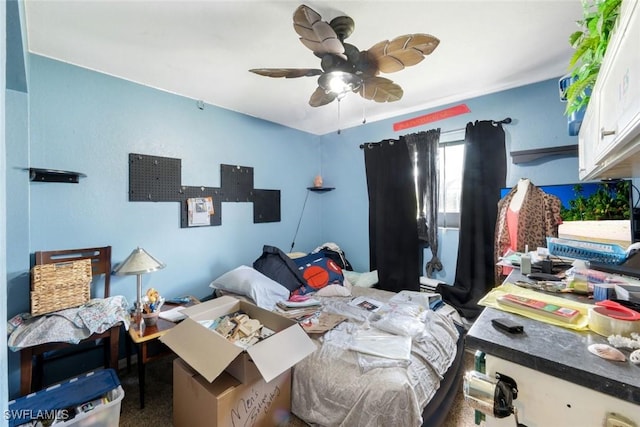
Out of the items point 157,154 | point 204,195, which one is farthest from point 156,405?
point 157,154

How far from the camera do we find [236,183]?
2928 millimetres

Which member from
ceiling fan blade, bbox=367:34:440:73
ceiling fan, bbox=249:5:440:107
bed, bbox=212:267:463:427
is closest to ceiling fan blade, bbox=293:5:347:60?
ceiling fan, bbox=249:5:440:107

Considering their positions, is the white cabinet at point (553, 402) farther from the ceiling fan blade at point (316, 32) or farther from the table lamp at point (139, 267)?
the table lamp at point (139, 267)

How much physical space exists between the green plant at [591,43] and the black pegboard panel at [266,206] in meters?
2.75

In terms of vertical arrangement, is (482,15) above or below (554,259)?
above

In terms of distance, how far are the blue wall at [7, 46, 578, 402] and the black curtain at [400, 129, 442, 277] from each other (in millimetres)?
134

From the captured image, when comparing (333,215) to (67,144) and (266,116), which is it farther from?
(67,144)

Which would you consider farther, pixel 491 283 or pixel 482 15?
pixel 491 283

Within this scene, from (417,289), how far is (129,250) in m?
2.86

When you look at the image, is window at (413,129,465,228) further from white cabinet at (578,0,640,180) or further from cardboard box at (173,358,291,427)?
cardboard box at (173,358,291,427)

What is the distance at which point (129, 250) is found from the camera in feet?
7.18

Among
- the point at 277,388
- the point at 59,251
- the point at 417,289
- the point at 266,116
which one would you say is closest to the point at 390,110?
the point at 266,116

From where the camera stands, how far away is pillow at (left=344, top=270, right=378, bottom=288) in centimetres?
298

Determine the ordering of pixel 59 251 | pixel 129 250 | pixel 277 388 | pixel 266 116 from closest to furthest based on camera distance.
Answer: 1. pixel 277 388
2. pixel 59 251
3. pixel 129 250
4. pixel 266 116
